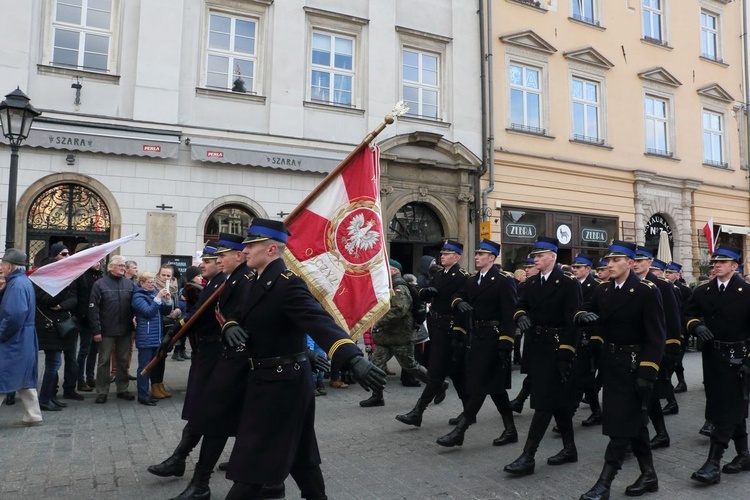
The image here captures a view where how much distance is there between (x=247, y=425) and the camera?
137 inches

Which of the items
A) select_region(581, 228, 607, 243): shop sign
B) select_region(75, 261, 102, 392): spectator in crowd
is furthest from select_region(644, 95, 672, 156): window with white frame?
select_region(75, 261, 102, 392): spectator in crowd

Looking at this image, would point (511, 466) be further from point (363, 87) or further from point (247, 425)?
point (363, 87)

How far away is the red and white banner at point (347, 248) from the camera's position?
211 inches

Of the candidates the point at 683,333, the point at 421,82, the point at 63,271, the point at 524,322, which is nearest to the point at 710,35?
the point at 421,82

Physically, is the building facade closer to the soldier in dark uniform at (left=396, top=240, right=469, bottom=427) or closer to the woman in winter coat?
the woman in winter coat

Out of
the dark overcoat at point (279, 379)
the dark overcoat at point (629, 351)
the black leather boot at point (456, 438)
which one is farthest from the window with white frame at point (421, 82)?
the dark overcoat at point (279, 379)

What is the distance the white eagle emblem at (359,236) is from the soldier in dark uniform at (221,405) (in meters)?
1.35

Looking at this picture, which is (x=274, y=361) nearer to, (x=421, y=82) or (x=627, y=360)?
(x=627, y=360)

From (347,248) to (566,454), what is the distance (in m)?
2.69

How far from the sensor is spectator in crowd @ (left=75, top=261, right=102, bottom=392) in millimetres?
7910

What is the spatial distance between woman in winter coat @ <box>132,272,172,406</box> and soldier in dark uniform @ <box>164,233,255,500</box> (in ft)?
12.1

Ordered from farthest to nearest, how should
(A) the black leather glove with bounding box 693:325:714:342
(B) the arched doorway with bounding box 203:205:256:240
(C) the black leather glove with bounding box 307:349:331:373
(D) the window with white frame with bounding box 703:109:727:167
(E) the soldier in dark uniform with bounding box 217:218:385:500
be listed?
1. (D) the window with white frame with bounding box 703:109:727:167
2. (B) the arched doorway with bounding box 203:205:256:240
3. (A) the black leather glove with bounding box 693:325:714:342
4. (C) the black leather glove with bounding box 307:349:331:373
5. (E) the soldier in dark uniform with bounding box 217:218:385:500

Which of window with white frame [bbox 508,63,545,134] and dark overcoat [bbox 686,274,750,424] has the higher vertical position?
window with white frame [bbox 508,63,545,134]

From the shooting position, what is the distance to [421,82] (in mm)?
16484
